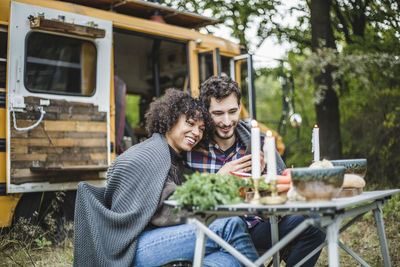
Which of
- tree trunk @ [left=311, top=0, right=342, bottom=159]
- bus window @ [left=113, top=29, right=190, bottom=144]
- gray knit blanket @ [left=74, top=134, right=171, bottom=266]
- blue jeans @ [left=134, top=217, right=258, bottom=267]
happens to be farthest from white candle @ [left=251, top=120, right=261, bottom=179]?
tree trunk @ [left=311, top=0, right=342, bottom=159]

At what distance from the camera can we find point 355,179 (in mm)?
2463

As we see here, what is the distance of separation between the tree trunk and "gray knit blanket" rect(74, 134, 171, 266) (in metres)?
4.65

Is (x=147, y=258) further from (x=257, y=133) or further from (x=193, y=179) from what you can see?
(x=257, y=133)

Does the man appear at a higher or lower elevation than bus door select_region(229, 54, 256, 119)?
lower

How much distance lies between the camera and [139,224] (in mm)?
2412

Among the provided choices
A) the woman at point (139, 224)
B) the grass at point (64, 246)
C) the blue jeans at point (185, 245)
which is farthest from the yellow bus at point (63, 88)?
the blue jeans at point (185, 245)

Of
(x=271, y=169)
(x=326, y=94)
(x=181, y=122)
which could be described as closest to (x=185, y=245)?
(x=271, y=169)

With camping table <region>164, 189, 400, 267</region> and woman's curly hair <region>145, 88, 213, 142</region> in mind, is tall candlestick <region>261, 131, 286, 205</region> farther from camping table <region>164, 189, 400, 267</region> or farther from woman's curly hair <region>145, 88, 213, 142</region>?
woman's curly hair <region>145, 88, 213, 142</region>

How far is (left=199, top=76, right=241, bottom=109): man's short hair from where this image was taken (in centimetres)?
326

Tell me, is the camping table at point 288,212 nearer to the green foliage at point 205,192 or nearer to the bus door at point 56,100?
the green foliage at point 205,192

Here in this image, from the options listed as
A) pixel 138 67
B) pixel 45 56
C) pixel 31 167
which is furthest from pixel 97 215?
pixel 138 67

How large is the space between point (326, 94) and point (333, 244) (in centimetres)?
630

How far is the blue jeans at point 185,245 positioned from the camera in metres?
2.36

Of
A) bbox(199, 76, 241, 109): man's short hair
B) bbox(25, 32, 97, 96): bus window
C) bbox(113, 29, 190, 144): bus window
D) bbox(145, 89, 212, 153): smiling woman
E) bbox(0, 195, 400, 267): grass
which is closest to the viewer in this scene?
bbox(145, 89, 212, 153): smiling woman
